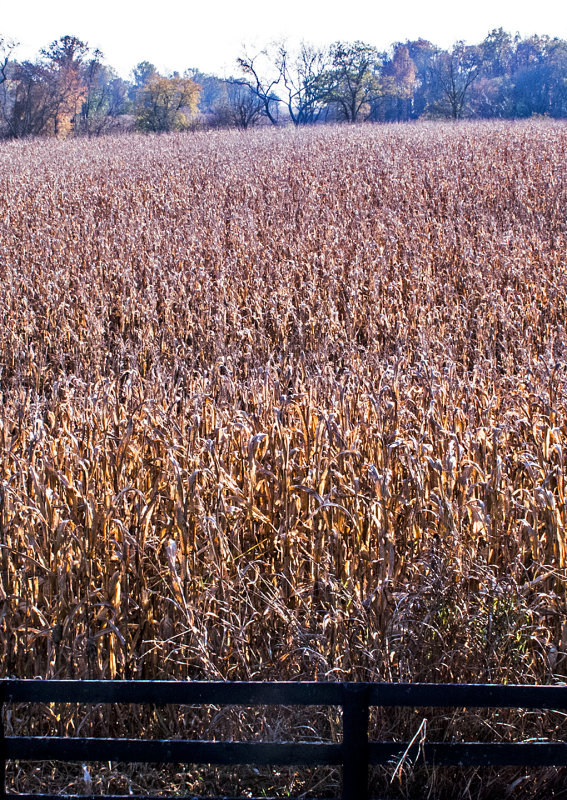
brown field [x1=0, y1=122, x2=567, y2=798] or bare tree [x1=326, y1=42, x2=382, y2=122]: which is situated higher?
bare tree [x1=326, y1=42, x2=382, y2=122]

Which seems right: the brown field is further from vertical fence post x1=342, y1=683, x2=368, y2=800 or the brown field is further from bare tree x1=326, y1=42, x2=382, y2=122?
bare tree x1=326, y1=42, x2=382, y2=122

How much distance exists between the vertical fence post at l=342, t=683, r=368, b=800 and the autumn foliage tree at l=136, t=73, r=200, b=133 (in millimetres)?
47625

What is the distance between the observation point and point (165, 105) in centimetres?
5144

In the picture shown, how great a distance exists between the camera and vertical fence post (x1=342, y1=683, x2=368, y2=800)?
5.44 feet

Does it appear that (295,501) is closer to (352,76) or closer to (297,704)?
(297,704)

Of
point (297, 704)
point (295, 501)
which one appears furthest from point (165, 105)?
point (297, 704)

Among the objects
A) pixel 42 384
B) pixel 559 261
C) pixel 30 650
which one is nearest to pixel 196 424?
pixel 30 650

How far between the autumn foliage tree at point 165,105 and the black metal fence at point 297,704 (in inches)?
1870

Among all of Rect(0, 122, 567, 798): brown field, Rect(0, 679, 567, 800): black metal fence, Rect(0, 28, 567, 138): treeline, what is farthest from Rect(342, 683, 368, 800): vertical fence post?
Rect(0, 28, 567, 138): treeline

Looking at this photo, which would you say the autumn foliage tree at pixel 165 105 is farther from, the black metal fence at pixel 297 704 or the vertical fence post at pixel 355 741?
the vertical fence post at pixel 355 741

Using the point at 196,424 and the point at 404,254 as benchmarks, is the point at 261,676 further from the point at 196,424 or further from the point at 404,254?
the point at 404,254

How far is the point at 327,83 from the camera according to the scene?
57.3m

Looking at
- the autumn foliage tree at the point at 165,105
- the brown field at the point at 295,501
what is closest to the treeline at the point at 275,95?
the autumn foliage tree at the point at 165,105

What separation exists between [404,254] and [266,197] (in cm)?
506
